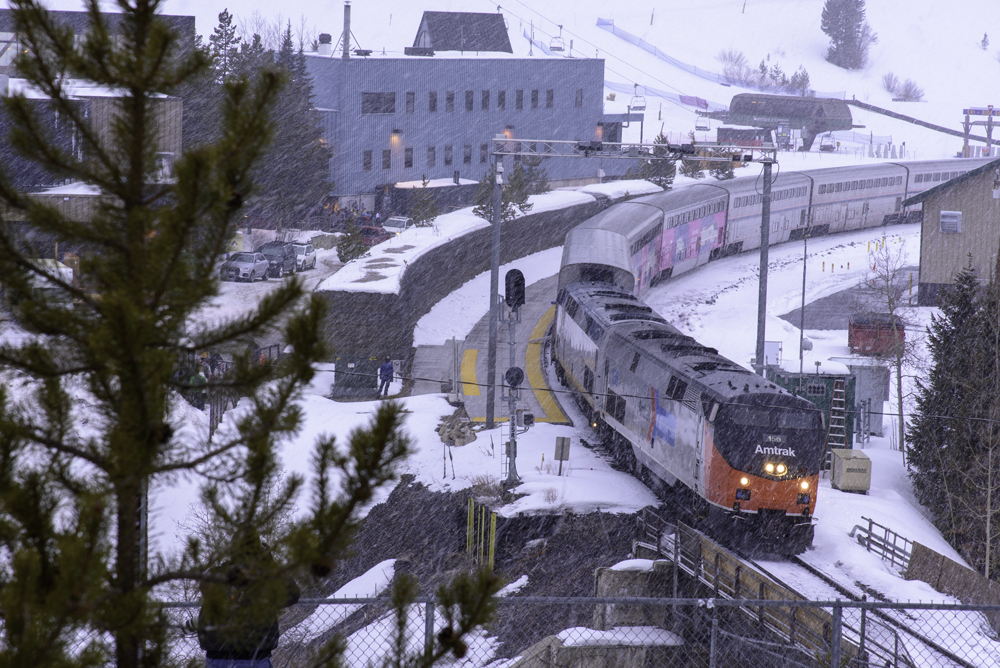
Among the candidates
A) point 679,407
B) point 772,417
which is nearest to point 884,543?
point 772,417

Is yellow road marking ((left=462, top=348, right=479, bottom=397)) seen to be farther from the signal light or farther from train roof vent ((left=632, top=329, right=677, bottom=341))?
train roof vent ((left=632, top=329, right=677, bottom=341))

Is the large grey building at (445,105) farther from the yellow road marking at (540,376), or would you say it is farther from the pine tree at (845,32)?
the pine tree at (845,32)

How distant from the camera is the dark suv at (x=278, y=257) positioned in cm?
3828

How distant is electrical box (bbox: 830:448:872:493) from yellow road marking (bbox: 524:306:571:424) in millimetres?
6510

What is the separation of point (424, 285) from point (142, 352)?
32.0 metres

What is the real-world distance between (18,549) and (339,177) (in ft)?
164

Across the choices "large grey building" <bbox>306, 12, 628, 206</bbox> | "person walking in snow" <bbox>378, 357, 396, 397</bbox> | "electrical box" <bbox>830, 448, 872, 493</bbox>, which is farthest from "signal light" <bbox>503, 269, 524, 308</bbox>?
"large grey building" <bbox>306, 12, 628, 206</bbox>

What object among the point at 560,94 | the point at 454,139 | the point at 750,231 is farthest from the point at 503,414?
the point at 560,94

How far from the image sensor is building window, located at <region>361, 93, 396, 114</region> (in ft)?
171

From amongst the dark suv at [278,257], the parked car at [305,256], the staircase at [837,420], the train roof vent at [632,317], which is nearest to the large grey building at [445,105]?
the parked car at [305,256]

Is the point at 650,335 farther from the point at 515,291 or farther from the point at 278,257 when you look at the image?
the point at 278,257

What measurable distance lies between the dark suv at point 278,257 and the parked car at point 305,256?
0.38 meters

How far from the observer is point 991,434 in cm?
1950

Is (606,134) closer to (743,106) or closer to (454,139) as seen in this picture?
(454,139)
